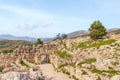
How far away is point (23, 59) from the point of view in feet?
257

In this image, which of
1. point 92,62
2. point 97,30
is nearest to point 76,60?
point 92,62

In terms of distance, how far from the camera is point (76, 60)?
6194 cm

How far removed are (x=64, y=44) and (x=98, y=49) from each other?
1172 inches

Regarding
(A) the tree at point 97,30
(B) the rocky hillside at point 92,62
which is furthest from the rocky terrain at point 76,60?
(A) the tree at point 97,30

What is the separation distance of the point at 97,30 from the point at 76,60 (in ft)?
72.2

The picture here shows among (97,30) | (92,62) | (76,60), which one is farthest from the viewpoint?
(97,30)

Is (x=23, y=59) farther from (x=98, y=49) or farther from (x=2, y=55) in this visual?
(x=98, y=49)

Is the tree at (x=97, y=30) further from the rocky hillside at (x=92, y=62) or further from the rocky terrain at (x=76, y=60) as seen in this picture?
the rocky hillside at (x=92, y=62)

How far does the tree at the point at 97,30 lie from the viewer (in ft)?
263

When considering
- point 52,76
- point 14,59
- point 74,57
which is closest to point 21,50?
point 14,59

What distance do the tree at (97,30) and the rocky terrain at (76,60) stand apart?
828 centimetres

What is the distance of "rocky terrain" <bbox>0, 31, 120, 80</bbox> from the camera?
4850cm

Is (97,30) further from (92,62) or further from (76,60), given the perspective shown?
(92,62)

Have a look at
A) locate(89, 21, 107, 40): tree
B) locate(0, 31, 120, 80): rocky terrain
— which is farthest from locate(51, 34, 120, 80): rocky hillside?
locate(89, 21, 107, 40): tree
